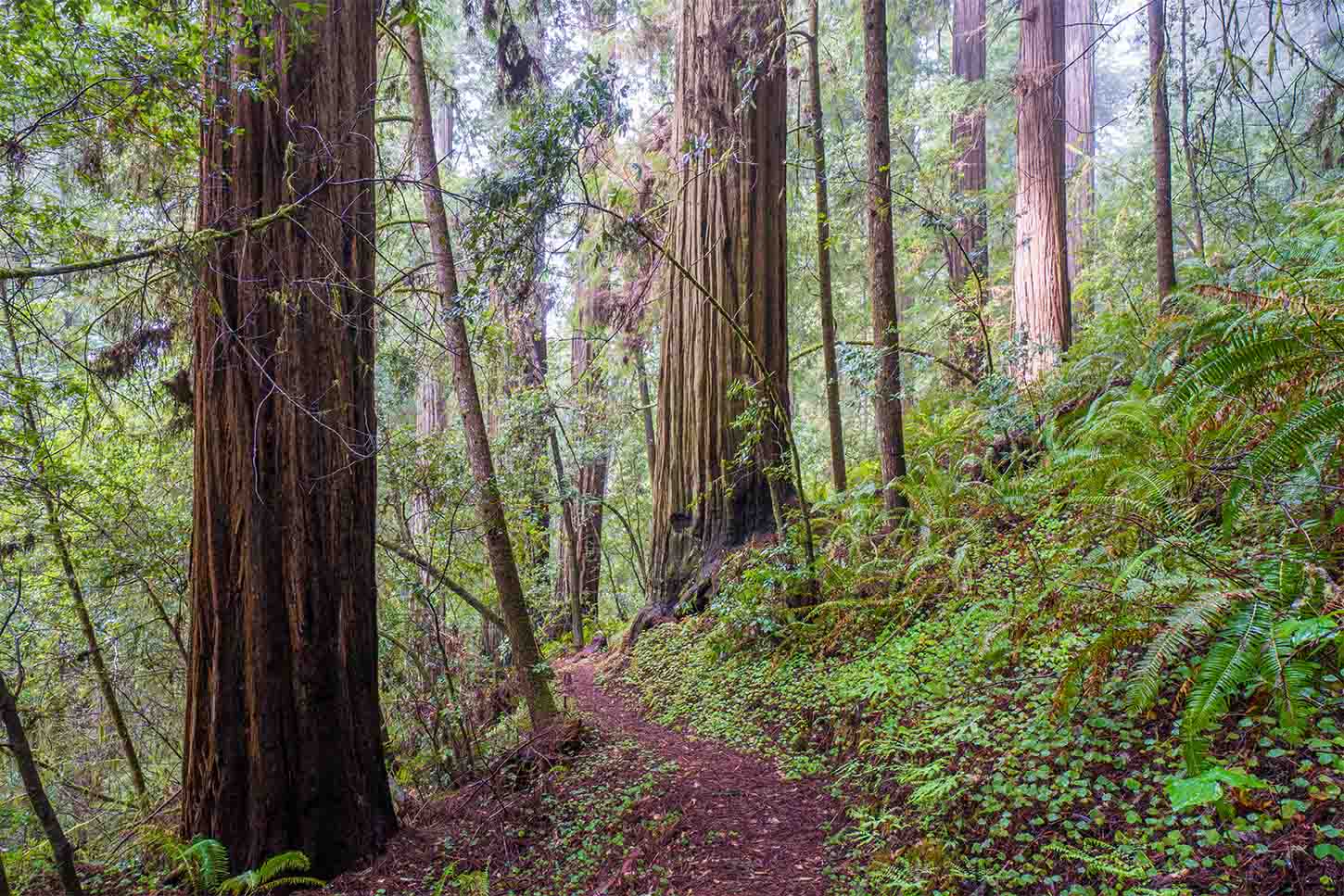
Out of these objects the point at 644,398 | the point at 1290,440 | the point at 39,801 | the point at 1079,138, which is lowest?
the point at 39,801

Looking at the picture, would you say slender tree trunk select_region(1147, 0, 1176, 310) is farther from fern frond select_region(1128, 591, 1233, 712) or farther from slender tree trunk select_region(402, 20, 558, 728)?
slender tree trunk select_region(402, 20, 558, 728)

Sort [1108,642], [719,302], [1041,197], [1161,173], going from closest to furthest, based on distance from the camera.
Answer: [1108,642], [1161,173], [719,302], [1041,197]

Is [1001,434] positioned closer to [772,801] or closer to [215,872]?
[772,801]

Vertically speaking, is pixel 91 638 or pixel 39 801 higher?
pixel 91 638

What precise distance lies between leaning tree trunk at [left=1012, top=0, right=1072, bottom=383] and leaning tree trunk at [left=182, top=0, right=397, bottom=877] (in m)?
7.33

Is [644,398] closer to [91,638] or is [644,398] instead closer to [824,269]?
[824,269]

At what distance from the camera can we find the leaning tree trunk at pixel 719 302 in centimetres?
762

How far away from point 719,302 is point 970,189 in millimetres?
5657

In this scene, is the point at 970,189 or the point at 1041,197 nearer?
the point at 1041,197

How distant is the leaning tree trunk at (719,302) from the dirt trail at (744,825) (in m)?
2.94

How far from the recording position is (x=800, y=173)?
32.2ft

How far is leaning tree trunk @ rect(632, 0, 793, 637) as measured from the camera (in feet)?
25.0

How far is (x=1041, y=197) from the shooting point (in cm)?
893

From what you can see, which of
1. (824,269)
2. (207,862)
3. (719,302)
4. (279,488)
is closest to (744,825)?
(207,862)
